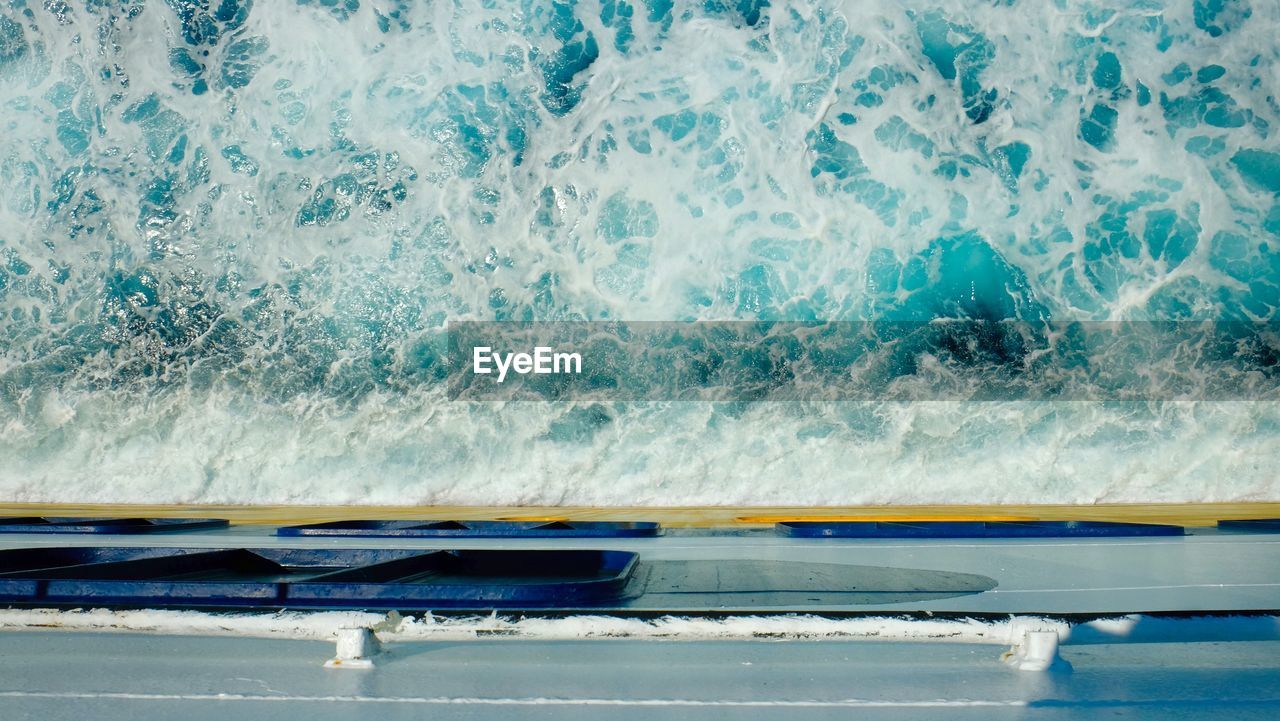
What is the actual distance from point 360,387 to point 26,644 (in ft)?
15.6

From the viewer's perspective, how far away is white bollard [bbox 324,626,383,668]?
112 cm

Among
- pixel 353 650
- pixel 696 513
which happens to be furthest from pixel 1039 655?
pixel 696 513

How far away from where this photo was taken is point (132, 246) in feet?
19.9

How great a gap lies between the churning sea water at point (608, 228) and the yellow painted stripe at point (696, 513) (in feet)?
1.83

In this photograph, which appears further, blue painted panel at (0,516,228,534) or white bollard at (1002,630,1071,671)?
blue painted panel at (0,516,228,534)

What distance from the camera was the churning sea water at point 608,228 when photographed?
5645mm

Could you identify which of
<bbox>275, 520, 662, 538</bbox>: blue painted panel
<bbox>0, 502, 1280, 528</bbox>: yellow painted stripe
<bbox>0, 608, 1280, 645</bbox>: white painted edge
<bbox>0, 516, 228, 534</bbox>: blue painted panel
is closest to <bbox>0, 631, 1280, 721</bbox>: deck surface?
<bbox>0, 608, 1280, 645</bbox>: white painted edge

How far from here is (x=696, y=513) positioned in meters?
4.32

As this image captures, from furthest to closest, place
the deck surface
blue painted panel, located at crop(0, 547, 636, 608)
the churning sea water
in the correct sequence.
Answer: the churning sea water
blue painted panel, located at crop(0, 547, 636, 608)
the deck surface

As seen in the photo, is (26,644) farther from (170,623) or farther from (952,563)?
(952,563)

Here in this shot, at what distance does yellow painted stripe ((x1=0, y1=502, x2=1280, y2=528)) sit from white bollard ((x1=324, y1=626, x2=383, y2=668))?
2518 millimetres

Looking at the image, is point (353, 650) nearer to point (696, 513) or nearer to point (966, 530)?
point (966, 530)

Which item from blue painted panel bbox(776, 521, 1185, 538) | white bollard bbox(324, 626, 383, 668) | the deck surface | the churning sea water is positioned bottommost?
the deck surface

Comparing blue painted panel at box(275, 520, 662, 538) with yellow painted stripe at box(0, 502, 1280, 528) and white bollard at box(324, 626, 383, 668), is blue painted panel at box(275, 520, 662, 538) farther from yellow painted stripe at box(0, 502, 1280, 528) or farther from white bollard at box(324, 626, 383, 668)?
white bollard at box(324, 626, 383, 668)
